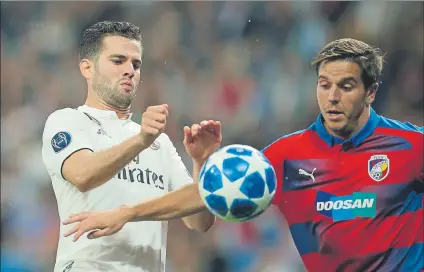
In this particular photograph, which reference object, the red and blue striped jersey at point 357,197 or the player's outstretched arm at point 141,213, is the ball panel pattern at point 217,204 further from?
the red and blue striped jersey at point 357,197

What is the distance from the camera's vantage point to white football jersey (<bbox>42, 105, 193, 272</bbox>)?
4.46 meters

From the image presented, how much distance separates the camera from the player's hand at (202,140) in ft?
15.2

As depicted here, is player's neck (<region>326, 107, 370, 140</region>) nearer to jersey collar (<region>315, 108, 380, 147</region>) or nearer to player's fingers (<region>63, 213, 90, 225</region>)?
jersey collar (<region>315, 108, 380, 147</region>)

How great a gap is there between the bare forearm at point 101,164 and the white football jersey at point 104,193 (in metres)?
0.13

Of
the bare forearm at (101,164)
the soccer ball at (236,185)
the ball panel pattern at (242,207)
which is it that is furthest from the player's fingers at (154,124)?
the ball panel pattern at (242,207)

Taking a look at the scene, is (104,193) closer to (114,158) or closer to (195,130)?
(114,158)

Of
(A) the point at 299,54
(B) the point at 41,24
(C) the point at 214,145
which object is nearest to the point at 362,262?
(C) the point at 214,145

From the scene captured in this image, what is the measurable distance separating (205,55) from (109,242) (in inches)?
208

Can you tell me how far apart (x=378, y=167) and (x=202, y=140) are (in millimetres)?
1085

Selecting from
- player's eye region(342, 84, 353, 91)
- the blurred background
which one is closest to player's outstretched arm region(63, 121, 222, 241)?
player's eye region(342, 84, 353, 91)

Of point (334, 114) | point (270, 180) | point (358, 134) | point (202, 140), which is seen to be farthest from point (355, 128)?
point (202, 140)

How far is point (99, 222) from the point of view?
416cm

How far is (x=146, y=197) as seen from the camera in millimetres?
4695

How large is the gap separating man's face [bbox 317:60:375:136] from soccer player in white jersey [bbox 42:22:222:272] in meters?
0.67
